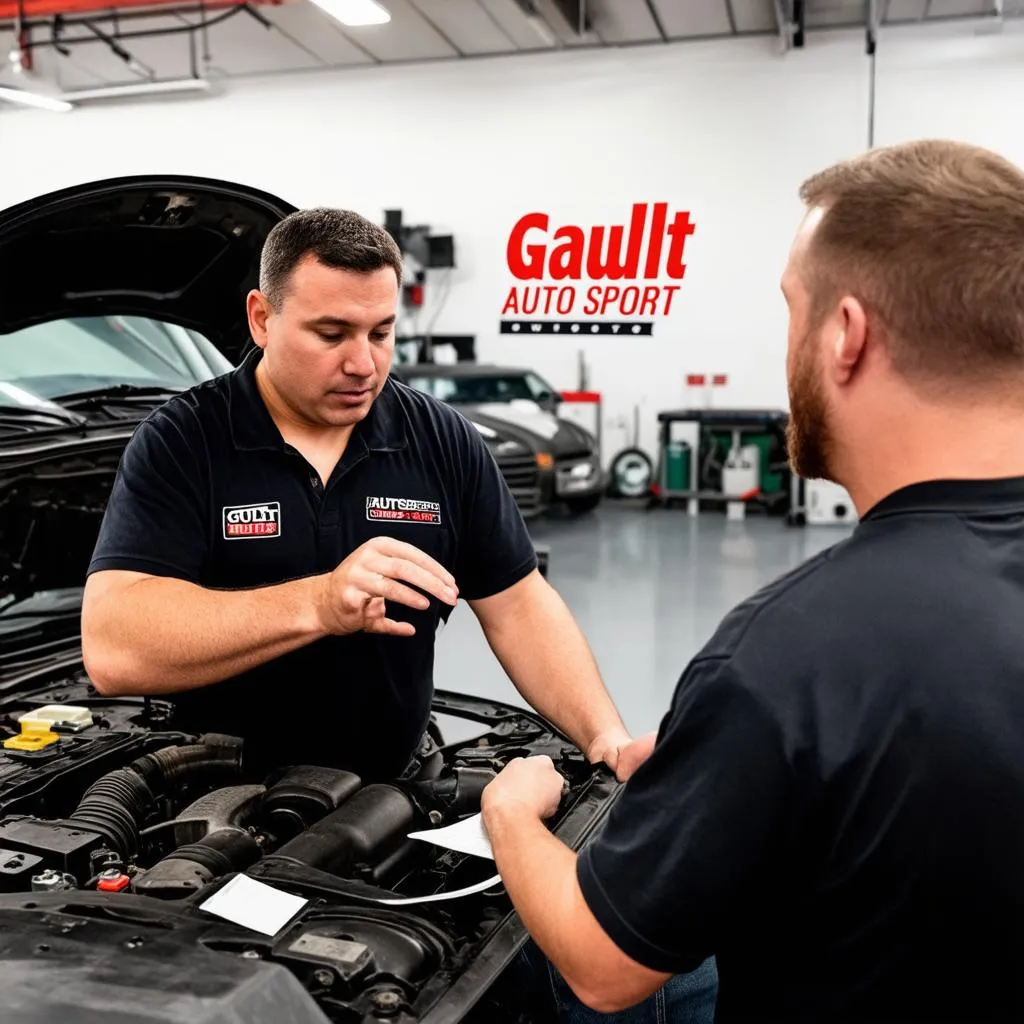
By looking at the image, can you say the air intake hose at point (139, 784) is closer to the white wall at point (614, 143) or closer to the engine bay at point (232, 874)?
the engine bay at point (232, 874)

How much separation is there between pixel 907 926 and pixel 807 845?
9 cm

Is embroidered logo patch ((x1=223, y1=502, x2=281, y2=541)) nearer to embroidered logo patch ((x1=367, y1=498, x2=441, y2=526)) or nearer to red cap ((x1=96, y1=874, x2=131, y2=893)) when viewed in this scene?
embroidered logo patch ((x1=367, y1=498, x2=441, y2=526))

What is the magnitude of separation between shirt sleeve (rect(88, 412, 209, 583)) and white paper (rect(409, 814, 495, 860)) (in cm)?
65

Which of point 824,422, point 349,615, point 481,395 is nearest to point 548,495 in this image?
point 481,395

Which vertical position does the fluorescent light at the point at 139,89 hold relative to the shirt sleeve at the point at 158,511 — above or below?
above

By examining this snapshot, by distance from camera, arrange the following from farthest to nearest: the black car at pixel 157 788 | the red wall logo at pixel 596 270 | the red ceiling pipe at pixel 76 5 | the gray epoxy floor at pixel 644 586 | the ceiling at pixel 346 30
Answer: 1. the ceiling at pixel 346 30
2. the red ceiling pipe at pixel 76 5
3. the red wall logo at pixel 596 270
4. the gray epoxy floor at pixel 644 586
5. the black car at pixel 157 788

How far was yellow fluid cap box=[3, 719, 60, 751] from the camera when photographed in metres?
1.93

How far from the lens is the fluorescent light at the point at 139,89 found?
30.0 ft

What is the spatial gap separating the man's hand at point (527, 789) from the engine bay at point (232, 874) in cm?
16

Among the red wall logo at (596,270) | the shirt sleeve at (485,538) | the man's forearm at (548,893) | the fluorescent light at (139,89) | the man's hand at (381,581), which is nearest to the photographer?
the man's forearm at (548,893)

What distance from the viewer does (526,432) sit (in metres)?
8.16

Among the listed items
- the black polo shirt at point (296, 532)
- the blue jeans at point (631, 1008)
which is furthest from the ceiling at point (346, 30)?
the blue jeans at point (631, 1008)

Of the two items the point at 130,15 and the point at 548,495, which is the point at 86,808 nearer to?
the point at 548,495

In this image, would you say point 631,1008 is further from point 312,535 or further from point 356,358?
point 356,358
